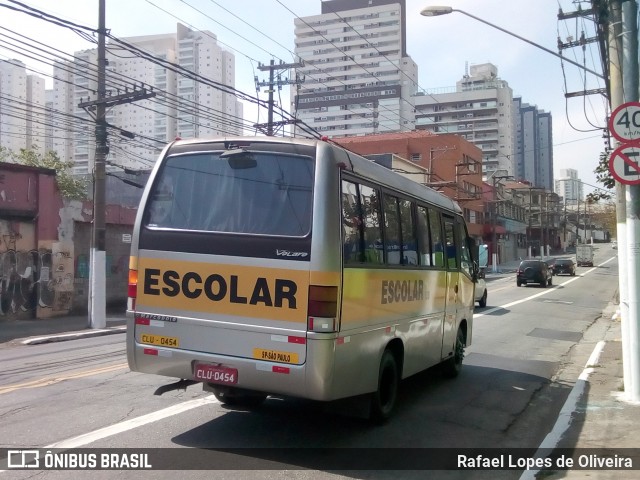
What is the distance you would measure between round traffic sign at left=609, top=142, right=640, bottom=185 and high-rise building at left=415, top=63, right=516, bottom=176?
11767cm

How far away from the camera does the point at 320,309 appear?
17.4ft

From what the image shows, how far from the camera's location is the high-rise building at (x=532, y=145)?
558 ft

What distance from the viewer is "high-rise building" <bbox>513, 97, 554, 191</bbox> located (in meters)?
170

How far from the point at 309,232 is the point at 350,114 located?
458ft

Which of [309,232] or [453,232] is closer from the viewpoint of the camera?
[309,232]

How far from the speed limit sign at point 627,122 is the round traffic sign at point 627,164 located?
4.5 inches

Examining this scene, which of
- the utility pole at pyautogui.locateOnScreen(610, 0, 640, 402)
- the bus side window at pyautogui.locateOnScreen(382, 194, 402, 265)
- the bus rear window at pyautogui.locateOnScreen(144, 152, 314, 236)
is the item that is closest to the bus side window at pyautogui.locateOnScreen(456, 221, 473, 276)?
the utility pole at pyautogui.locateOnScreen(610, 0, 640, 402)

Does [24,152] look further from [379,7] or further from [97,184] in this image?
[379,7]

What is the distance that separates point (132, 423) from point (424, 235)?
423 centimetres

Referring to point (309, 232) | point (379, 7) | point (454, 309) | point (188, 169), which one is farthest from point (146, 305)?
point (379, 7)

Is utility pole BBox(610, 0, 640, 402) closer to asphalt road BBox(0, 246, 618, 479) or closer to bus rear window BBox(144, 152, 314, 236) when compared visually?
asphalt road BBox(0, 246, 618, 479)

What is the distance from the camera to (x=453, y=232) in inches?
377

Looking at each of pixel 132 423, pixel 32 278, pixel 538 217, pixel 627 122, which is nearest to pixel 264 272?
pixel 132 423

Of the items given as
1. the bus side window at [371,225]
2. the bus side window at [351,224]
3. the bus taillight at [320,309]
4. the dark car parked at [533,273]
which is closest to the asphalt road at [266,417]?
the bus taillight at [320,309]
